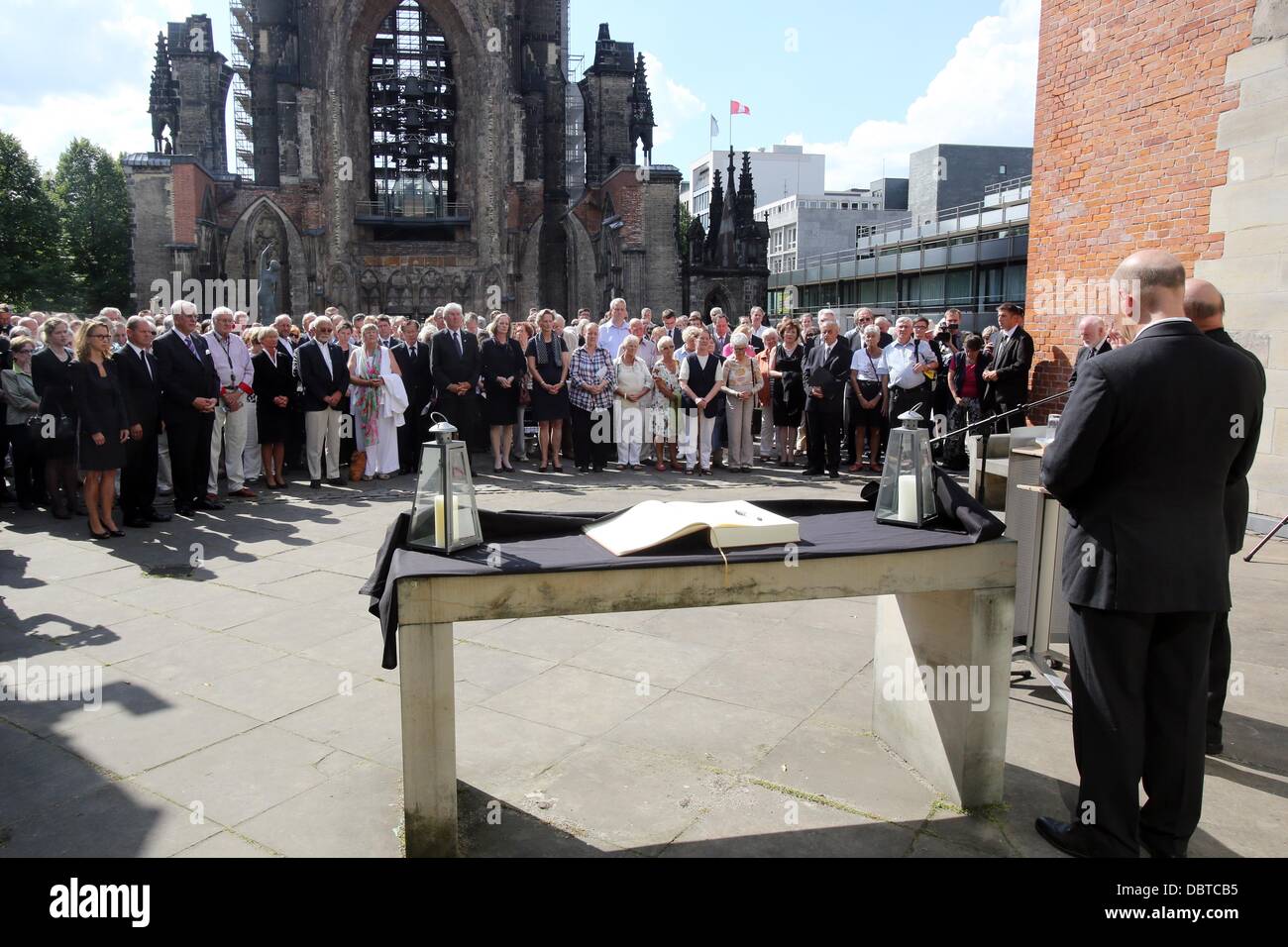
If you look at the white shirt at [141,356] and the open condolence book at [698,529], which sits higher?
the white shirt at [141,356]

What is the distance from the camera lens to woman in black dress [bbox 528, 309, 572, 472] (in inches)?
497

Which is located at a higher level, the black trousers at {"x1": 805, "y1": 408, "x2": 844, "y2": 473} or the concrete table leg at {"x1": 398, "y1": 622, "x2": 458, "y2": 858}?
the black trousers at {"x1": 805, "y1": 408, "x2": 844, "y2": 473}

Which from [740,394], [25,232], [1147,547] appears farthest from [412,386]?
[25,232]

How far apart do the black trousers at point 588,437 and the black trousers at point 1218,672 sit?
29.9 ft

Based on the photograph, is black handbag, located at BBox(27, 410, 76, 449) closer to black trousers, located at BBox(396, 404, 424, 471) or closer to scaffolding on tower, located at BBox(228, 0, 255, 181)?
black trousers, located at BBox(396, 404, 424, 471)

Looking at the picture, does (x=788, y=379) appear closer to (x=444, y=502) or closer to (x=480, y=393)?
(x=480, y=393)

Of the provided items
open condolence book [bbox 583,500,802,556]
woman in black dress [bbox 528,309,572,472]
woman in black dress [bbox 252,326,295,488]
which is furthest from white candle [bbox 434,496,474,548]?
woman in black dress [bbox 528,309,572,472]

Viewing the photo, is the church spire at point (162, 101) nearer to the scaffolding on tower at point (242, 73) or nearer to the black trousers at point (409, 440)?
the scaffolding on tower at point (242, 73)

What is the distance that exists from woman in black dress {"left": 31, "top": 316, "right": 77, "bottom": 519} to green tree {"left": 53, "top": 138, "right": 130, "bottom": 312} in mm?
47946

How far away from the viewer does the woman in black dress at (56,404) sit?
951cm

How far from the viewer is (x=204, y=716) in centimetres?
458

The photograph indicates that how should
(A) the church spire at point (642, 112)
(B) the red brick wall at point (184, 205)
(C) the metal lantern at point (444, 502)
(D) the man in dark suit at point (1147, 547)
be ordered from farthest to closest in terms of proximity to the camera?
(A) the church spire at point (642, 112)
(B) the red brick wall at point (184, 205)
(C) the metal lantern at point (444, 502)
(D) the man in dark suit at point (1147, 547)

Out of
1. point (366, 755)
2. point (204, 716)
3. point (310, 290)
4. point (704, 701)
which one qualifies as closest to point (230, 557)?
point (204, 716)

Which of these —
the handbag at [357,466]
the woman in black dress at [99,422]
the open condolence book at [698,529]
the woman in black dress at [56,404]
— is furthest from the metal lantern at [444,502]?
the handbag at [357,466]
